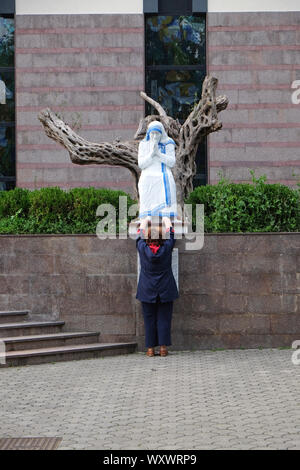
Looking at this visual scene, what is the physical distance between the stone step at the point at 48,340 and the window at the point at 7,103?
28.2 feet

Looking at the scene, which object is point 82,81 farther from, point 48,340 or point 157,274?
point 48,340

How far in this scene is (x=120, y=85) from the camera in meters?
18.9

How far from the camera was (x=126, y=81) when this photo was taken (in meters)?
19.0

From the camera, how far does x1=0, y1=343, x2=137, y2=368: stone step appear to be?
10.4 metres

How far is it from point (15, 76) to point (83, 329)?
9.45 meters

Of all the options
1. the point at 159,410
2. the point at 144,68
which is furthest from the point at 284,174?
the point at 159,410

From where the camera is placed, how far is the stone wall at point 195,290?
11.7m

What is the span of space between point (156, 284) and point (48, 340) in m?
1.78

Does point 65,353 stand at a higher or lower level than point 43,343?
lower

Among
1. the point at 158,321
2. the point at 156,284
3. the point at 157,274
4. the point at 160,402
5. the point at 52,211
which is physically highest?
the point at 52,211

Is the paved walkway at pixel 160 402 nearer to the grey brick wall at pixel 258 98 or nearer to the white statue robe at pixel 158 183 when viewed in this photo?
the white statue robe at pixel 158 183

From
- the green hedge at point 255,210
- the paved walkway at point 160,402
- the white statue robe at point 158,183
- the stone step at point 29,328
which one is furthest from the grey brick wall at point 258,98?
the paved walkway at point 160,402

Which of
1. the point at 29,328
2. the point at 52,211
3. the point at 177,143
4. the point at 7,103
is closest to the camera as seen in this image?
the point at 29,328

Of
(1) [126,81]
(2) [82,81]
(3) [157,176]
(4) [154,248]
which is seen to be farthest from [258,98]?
(4) [154,248]
